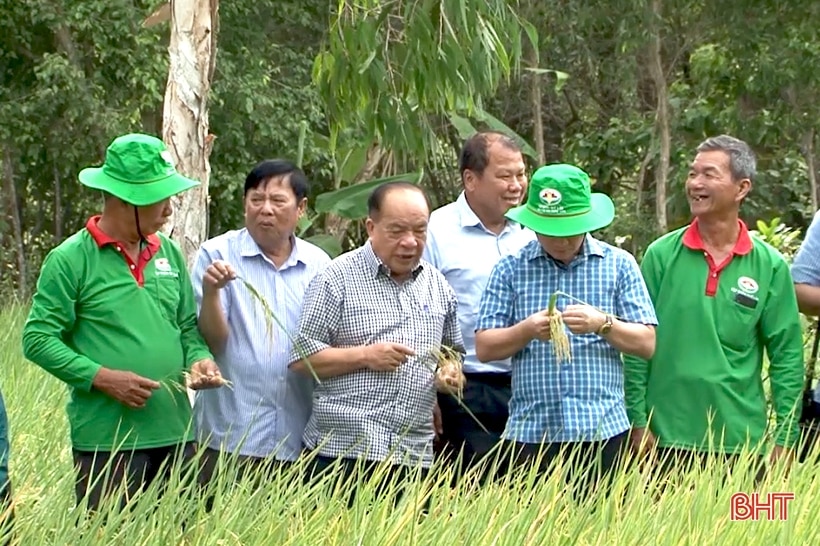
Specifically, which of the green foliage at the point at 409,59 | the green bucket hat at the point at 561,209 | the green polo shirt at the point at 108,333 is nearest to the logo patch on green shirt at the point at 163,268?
the green polo shirt at the point at 108,333

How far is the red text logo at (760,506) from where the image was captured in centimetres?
319

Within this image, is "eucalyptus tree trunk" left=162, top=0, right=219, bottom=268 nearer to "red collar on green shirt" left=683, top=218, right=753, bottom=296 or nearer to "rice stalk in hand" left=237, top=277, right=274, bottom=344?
"rice stalk in hand" left=237, top=277, right=274, bottom=344

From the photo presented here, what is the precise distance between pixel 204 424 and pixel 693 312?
4.63 feet

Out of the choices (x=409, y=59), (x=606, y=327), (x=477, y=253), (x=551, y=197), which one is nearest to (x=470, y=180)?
(x=477, y=253)

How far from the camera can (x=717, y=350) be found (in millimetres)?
3771

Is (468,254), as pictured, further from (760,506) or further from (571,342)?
(760,506)

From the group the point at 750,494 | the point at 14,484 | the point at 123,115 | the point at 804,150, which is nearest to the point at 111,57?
the point at 123,115

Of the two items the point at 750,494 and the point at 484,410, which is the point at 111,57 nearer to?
the point at 484,410

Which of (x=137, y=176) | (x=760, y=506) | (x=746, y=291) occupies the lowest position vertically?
(x=760, y=506)

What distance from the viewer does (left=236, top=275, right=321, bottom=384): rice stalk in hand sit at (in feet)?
11.9

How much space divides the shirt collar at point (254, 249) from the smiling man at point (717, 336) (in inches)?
38.9

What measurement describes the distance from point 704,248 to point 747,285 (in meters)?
0.16

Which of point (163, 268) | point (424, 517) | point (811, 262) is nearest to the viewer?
point (424, 517)

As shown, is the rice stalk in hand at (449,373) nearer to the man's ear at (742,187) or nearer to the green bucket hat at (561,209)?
the green bucket hat at (561,209)
